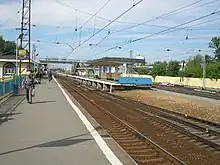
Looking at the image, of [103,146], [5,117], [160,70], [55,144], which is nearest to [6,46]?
[160,70]

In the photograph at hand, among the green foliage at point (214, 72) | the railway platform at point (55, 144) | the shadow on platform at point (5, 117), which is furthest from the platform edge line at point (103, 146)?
the green foliage at point (214, 72)

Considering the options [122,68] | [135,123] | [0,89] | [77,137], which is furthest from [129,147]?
[122,68]

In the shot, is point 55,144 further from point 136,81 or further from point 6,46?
point 6,46

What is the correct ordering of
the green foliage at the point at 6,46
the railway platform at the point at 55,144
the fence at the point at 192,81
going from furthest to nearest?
1. the green foliage at the point at 6,46
2. the fence at the point at 192,81
3. the railway platform at the point at 55,144

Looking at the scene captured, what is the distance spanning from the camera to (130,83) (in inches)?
1944

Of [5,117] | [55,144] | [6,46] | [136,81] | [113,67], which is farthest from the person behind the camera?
[6,46]

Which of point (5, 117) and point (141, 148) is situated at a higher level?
point (5, 117)

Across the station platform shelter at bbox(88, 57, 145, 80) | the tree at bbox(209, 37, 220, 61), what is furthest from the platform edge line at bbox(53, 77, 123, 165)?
the tree at bbox(209, 37, 220, 61)

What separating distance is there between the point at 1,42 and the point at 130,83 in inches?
3622

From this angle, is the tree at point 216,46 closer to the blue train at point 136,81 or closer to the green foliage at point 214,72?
the green foliage at point 214,72

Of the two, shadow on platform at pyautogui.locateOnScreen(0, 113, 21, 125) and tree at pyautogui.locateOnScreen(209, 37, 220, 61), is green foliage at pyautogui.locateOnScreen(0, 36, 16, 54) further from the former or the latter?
shadow on platform at pyautogui.locateOnScreen(0, 113, 21, 125)

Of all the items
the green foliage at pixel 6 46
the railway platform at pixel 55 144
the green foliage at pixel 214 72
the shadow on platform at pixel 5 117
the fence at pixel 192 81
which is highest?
the green foliage at pixel 6 46

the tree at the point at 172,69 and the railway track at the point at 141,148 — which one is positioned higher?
the tree at the point at 172,69

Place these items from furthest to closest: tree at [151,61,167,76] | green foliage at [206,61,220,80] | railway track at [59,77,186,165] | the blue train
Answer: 1. tree at [151,61,167,76]
2. green foliage at [206,61,220,80]
3. the blue train
4. railway track at [59,77,186,165]
